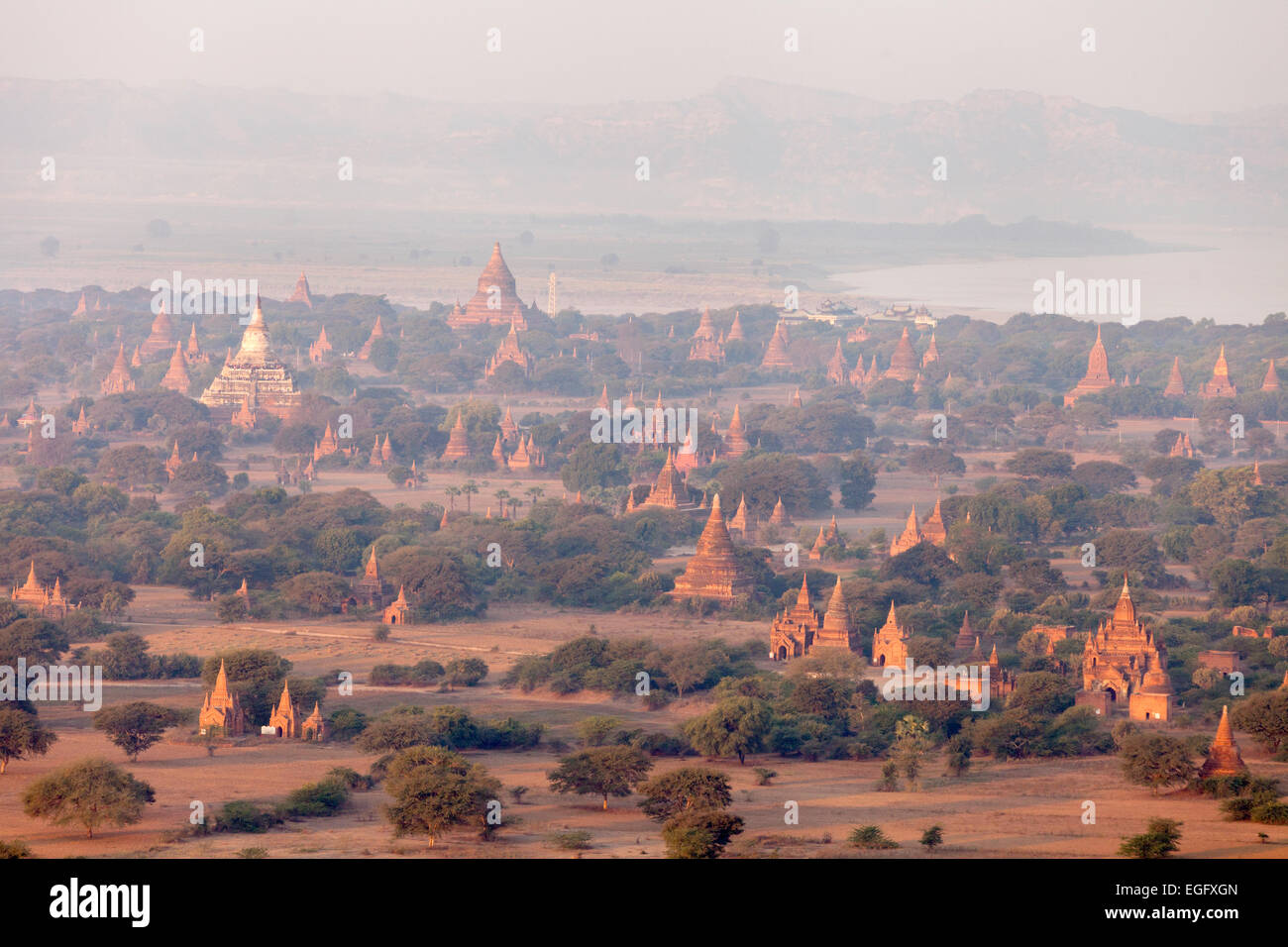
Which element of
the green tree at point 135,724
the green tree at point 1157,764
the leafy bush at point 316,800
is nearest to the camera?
the leafy bush at point 316,800

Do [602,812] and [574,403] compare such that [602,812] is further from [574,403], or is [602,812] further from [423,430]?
[574,403]

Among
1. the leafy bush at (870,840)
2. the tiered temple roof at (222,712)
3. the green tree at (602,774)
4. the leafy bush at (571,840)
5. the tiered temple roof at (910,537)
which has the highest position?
the tiered temple roof at (910,537)

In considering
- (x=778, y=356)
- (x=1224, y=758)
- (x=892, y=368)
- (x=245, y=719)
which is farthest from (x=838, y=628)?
(x=778, y=356)

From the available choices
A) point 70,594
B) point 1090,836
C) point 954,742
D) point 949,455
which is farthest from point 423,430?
point 1090,836

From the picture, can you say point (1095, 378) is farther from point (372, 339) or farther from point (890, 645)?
point (890, 645)

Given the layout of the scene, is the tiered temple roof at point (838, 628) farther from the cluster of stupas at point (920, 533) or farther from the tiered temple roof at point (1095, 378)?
the tiered temple roof at point (1095, 378)

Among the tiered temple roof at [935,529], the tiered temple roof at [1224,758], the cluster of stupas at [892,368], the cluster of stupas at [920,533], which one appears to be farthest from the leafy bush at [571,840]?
the cluster of stupas at [892,368]
